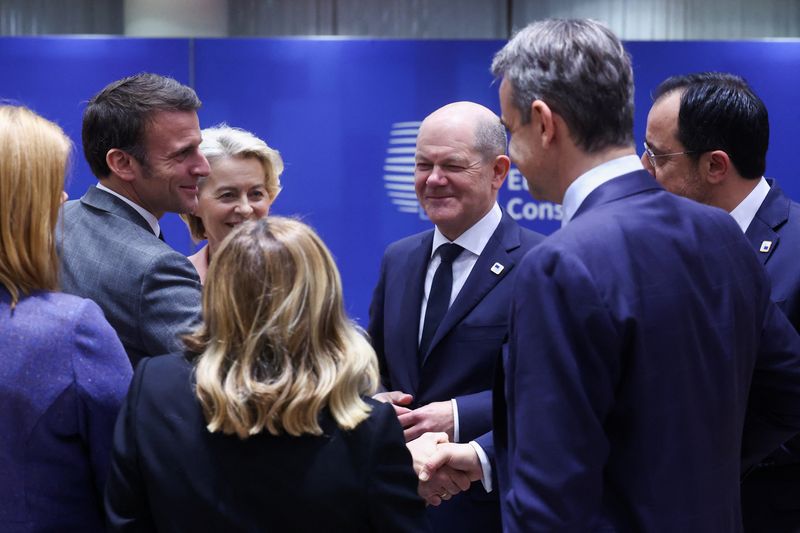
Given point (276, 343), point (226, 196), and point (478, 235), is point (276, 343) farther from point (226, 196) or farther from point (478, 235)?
point (226, 196)

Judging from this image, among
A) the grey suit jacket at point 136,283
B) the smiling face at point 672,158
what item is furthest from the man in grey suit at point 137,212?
the smiling face at point 672,158

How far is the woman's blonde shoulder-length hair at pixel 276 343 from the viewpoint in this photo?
66.4 inches

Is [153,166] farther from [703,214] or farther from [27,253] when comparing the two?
[703,214]

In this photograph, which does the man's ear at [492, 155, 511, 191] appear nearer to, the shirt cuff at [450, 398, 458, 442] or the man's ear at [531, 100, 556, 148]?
the shirt cuff at [450, 398, 458, 442]

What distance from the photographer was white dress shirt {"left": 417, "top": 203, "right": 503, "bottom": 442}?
2900 mm

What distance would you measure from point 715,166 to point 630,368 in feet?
3.81

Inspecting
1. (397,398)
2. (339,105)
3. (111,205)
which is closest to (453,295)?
(397,398)

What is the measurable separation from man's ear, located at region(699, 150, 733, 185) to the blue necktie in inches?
28.8

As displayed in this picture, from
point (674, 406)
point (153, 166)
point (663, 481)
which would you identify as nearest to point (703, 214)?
point (674, 406)

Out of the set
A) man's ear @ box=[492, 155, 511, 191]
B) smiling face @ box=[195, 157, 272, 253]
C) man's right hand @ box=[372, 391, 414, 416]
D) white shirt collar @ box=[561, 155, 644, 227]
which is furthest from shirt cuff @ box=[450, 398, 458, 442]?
smiling face @ box=[195, 157, 272, 253]

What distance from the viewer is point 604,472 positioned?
1.70 metres

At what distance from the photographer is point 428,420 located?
2646 millimetres

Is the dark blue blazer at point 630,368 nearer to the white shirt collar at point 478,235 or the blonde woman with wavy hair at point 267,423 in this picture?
the blonde woman with wavy hair at point 267,423

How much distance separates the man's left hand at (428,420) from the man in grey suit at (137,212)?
664 millimetres
